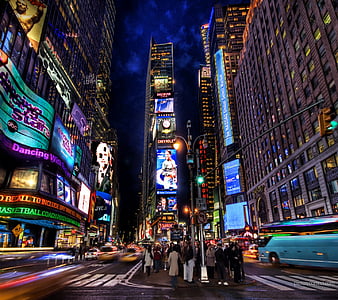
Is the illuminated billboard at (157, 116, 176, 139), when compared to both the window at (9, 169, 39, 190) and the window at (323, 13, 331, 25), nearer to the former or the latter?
the window at (9, 169, 39, 190)

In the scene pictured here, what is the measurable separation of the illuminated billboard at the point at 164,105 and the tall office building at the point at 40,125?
240 ft

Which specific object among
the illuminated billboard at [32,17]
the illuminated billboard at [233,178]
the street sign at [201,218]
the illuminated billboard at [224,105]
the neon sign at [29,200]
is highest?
the illuminated billboard at [224,105]

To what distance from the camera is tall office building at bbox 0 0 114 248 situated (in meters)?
36.2

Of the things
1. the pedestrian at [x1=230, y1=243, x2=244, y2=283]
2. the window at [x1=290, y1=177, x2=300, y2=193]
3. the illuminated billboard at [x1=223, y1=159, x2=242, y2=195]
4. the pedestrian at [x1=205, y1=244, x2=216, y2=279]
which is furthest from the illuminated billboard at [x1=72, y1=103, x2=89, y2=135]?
the illuminated billboard at [x1=223, y1=159, x2=242, y2=195]

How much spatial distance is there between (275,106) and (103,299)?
6021cm

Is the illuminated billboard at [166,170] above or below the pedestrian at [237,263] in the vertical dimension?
above

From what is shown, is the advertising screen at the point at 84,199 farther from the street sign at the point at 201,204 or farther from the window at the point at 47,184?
the street sign at the point at 201,204

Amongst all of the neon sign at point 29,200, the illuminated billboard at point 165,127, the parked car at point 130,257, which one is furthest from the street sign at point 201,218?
the illuminated billboard at point 165,127

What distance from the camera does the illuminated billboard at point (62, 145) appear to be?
153ft

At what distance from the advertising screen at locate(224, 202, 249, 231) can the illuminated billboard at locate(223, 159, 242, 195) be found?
5961 mm

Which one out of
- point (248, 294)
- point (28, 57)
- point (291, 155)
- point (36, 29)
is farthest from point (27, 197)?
point (291, 155)

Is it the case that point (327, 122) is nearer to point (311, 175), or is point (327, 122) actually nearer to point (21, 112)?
point (311, 175)

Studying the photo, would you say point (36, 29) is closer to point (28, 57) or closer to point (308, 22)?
point (28, 57)

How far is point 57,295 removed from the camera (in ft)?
31.0
